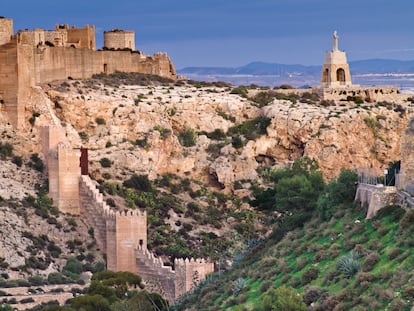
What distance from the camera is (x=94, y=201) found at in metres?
60.3

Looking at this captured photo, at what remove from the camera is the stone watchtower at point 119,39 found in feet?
250

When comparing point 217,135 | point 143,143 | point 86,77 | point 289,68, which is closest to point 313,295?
point 143,143

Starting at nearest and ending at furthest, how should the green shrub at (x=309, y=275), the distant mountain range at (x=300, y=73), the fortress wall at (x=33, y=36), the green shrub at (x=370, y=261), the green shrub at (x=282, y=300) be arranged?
the green shrub at (x=282, y=300) < the green shrub at (x=370, y=261) < the green shrub at (x=309, y=275) < the fortress wall at (x=33, y=36) < the distant mountain range at (x=300, y=73)

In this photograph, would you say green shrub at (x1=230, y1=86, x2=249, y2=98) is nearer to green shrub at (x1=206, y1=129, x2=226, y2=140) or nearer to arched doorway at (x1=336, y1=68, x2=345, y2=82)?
green shrub at (x1=206, y1=129, x2=226, y2=140)

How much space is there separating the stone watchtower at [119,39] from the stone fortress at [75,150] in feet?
7.53

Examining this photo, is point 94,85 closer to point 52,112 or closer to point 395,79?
point 52,112

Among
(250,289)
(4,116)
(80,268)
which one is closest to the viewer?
(250,289)

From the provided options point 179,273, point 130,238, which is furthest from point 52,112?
point 179,273

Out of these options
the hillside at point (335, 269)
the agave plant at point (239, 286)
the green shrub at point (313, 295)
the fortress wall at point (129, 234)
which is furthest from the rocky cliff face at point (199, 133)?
the green shrub at point (313, 295)

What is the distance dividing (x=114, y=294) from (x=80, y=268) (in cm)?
717

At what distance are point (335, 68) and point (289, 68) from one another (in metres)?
69.2

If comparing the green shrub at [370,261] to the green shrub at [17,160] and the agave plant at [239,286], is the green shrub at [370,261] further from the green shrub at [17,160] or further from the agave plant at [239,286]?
the green shrub at [17,160]

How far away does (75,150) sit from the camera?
2403 inches

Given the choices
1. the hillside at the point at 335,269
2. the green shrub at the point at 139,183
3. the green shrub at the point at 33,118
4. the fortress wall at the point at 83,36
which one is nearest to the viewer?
the hillside at the point at 335,269
